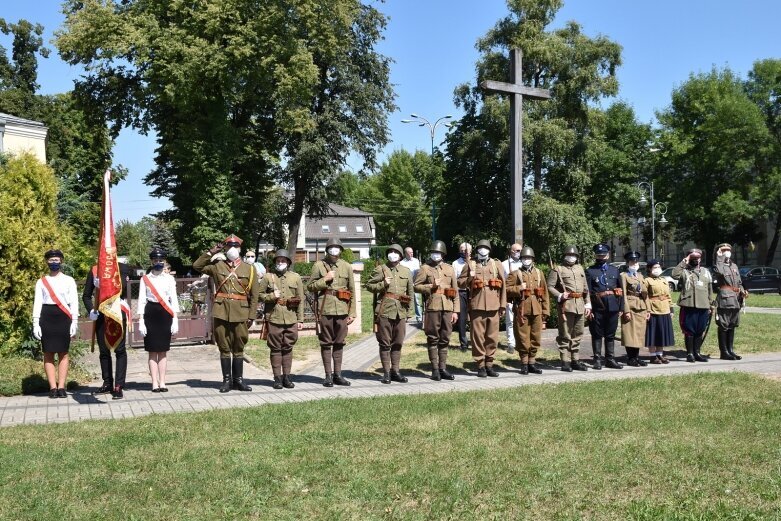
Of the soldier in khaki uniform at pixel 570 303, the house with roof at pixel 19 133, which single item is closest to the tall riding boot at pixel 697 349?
the soldier in khaki uniform at pixel 570 303

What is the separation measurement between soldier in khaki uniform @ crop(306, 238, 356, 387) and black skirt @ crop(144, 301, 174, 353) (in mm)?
1973

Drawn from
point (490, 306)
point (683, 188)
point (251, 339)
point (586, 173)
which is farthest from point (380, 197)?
point (490, 306)

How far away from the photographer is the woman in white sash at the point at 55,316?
31.0ft

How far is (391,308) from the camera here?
10.7m

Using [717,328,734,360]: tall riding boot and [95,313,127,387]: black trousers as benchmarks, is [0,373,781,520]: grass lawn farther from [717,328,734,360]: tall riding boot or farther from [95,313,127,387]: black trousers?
[717,328,734,360]: tall riding boot

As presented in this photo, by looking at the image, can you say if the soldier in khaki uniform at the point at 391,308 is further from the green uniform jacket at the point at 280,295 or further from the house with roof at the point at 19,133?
the house with roof at the point at 19,133

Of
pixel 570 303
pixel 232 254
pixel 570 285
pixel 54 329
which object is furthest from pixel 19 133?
pixel 570 303

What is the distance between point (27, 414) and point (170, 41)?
24.4m

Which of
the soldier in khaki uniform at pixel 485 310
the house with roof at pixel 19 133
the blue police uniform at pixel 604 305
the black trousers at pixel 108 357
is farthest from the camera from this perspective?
the house with roof at pixel 19 133

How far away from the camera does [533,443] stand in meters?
6.64

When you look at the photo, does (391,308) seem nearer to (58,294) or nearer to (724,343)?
(58,294)

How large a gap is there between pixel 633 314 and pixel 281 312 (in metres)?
5.81

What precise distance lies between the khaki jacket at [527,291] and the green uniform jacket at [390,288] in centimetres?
179

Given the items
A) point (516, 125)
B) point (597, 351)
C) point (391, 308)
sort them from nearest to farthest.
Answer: point (391, 308), point (597, 351), point (516, 125)
